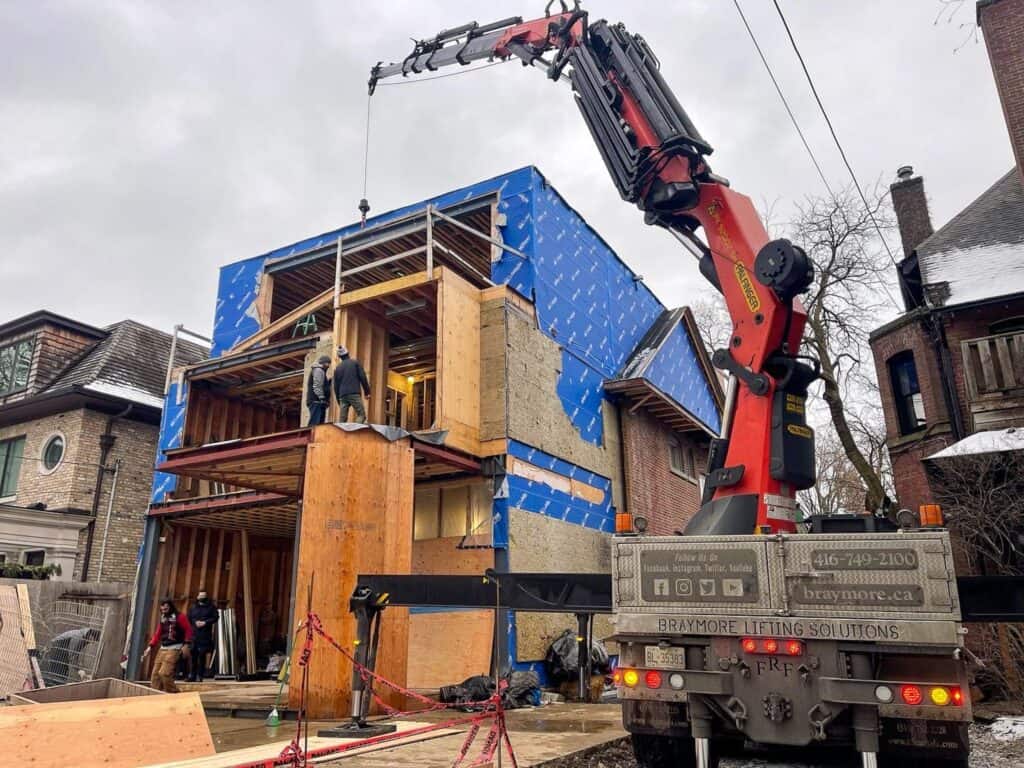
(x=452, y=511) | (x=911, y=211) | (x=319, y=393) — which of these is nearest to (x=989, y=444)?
(x=911, y=211)

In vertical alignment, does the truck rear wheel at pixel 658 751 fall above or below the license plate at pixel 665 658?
below

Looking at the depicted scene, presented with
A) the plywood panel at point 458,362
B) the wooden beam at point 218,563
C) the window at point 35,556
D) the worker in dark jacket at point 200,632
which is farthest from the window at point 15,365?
the plywood panel at point 458,362

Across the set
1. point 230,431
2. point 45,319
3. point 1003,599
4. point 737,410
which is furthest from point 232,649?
point 1003,599

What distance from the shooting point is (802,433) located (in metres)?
7.42

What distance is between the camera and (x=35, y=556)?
733 inches

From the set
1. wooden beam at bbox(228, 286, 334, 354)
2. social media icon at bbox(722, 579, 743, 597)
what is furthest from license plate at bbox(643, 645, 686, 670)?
wooden beam at bbox(228, 286, 334, 354)

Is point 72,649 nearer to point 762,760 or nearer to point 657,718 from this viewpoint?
point 657,718

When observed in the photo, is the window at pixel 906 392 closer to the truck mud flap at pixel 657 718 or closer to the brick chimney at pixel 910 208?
the brick chimney at pixel 910 208

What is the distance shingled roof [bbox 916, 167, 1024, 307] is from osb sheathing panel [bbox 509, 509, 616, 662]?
944cm

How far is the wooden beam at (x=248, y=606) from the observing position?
17250mm

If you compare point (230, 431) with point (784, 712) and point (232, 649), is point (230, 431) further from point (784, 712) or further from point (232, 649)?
point (784, 712)

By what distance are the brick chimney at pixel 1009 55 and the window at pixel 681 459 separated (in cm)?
1080

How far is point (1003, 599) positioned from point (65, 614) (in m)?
12.5

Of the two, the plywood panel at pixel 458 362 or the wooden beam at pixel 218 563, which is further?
the wooden beam at pixel 218 563
